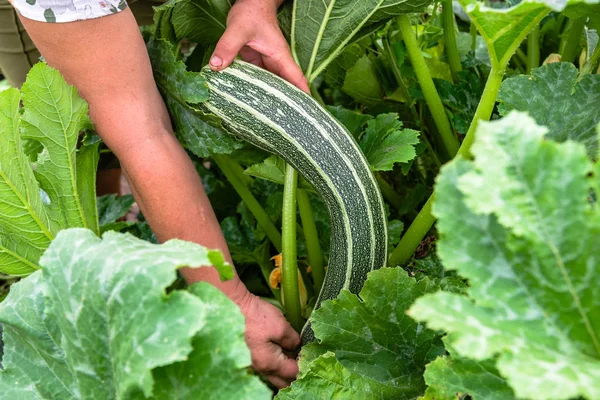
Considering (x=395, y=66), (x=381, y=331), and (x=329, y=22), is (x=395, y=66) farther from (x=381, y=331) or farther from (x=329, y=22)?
(x=381, y=331)

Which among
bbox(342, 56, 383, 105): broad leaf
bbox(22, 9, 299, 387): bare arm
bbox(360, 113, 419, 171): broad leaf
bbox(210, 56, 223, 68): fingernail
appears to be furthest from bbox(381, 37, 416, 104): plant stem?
bbox(22, 9, 299, 387): bare arm

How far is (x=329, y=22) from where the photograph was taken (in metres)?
1.49

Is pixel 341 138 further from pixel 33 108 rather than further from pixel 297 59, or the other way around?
pixel 33 108

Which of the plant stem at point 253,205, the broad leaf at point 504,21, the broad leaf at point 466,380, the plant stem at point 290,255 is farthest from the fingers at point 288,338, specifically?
the broad leaf at point 504,21

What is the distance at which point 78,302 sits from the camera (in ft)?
2.88

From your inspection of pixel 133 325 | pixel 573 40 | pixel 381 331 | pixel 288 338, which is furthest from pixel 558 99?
pixel 133 325

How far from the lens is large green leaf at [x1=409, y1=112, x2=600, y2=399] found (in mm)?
687

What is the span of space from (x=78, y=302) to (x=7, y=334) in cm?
30

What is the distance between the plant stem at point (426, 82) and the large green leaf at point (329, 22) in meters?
0.06

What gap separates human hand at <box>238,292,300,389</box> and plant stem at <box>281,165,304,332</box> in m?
0.13

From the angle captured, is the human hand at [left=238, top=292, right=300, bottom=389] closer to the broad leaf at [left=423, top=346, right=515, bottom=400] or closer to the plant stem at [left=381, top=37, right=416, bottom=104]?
the broad leaf at [left=423, top=346, right=515, bottom=400]

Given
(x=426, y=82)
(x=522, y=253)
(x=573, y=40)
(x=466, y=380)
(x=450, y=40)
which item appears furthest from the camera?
(x=450, y=40)

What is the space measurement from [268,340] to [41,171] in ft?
2.18

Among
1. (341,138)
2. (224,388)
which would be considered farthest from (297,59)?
(224,388)
